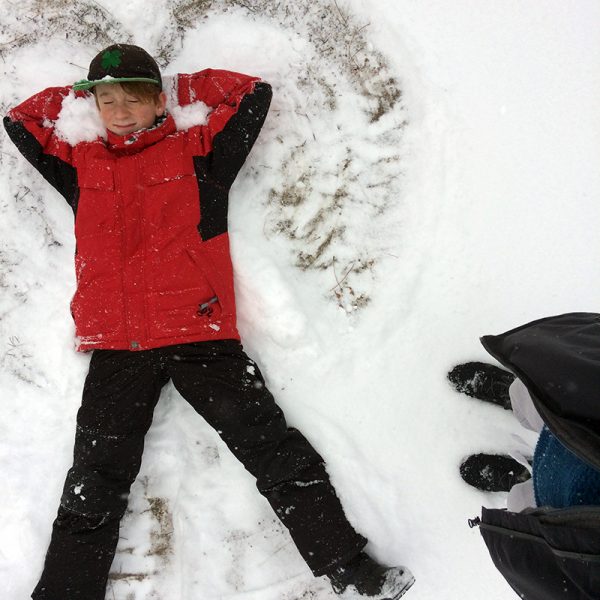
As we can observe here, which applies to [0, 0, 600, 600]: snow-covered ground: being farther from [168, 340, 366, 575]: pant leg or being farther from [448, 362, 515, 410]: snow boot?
[168, 340, 366, 575]: pant leg

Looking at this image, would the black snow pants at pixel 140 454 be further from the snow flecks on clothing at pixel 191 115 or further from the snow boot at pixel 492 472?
the snow flecks on clothing at pixel 191 115

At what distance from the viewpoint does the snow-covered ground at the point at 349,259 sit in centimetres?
298

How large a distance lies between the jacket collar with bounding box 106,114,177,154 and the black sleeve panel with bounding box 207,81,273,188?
29 cm

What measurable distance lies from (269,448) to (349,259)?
117cm

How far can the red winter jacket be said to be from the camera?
2824 mm

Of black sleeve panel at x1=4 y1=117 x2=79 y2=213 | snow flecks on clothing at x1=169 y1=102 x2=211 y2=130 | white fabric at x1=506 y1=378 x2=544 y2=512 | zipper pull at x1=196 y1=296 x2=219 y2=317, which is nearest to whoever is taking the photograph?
white fabric at x1=506 y1=378 x2=544 y2=512

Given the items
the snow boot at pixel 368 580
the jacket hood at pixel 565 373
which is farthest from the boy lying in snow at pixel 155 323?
the jacket hood at pixel 565 373

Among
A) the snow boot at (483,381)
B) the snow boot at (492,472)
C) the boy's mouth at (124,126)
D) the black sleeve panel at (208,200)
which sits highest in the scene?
the boy's mouth at (124,126)

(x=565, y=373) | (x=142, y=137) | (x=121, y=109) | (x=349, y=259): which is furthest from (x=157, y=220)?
(x=565, y=373)

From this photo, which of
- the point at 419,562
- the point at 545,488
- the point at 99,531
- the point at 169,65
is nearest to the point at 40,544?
the point at 99,531

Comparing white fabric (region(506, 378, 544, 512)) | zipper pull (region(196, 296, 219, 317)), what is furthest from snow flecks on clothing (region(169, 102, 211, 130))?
white fabric (region(506, 378, 544, 512))

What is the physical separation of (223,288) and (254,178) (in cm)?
75

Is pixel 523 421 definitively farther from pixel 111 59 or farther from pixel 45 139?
pixel 45 139

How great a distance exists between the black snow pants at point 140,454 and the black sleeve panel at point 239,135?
96 centimetres
